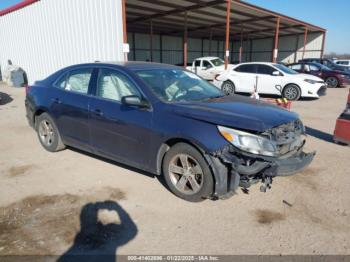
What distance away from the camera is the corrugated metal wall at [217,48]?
2872 cm

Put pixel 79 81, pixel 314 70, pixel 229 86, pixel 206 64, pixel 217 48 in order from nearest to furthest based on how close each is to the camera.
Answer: pixel 79 81 → pixel 229 86 → pixel 314 70 → pixel 206 64 → pixel 217 48

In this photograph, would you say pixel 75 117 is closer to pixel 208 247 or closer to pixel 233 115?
pixel 233 115

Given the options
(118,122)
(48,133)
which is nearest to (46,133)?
(48,133)

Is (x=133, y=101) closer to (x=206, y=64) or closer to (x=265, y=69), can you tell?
(x=265, y=69)

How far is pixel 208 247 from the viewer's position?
2.72 metres

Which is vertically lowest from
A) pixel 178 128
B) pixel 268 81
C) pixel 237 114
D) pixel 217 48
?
pixel 268 81

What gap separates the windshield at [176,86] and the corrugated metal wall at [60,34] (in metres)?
6.64

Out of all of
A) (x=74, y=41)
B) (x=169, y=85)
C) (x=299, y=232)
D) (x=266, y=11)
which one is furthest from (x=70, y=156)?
(x=266, y=11)

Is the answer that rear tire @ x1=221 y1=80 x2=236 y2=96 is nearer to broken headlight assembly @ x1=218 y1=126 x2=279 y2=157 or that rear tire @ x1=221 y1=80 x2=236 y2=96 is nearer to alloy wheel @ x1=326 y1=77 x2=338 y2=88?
alloy wheel @ x1=326 y1=77 x2=338 y2=88

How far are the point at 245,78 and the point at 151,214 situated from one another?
10442mm

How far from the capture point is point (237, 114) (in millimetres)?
3338

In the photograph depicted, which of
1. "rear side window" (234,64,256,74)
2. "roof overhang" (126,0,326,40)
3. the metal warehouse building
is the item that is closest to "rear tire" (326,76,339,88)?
the metal warehouse building

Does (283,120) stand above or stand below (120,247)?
above

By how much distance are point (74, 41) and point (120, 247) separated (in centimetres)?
1145
